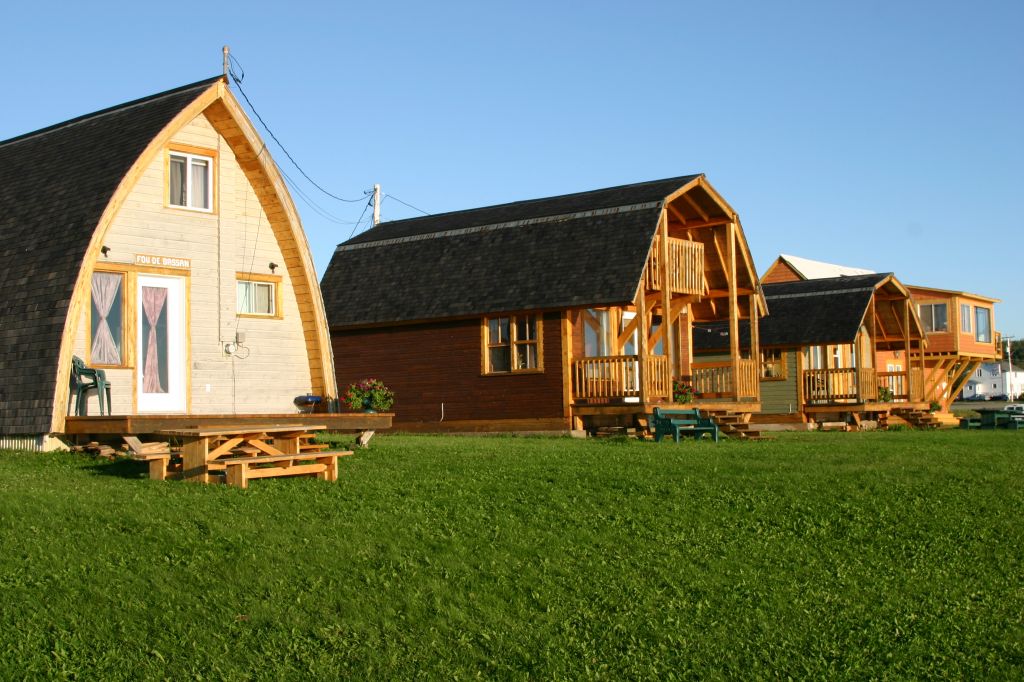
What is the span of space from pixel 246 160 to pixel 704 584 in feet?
41.2

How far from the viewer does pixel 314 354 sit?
67.1 ft

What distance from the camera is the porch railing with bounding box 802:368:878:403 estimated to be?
34.9 metres

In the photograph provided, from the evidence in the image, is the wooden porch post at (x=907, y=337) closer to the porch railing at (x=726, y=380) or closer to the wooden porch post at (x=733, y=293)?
the porch railing at (x=726, y=380)

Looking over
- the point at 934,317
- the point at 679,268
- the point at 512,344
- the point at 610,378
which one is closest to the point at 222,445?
the point at 610,378

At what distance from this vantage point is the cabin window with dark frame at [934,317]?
4506 cm

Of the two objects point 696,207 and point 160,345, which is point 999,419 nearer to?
point 696,207

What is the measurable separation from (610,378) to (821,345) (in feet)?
39.6

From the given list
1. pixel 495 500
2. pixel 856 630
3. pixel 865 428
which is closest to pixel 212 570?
pixel 495 500

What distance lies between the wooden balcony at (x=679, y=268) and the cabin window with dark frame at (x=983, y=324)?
23.2 metres

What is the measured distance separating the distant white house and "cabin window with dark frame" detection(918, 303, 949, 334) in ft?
199

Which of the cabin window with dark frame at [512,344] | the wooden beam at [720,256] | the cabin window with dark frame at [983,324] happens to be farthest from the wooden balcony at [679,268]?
the cabin window with dark frame at [983,324]

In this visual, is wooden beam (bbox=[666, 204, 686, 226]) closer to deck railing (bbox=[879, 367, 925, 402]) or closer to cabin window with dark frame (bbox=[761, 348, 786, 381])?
cabin window with dark frame (bbox=[761, 348, 786, 381])

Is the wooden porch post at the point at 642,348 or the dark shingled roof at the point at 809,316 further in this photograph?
the dark shingled roof at the point at 809,316

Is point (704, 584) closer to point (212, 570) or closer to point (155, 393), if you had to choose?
point (212, 570)
